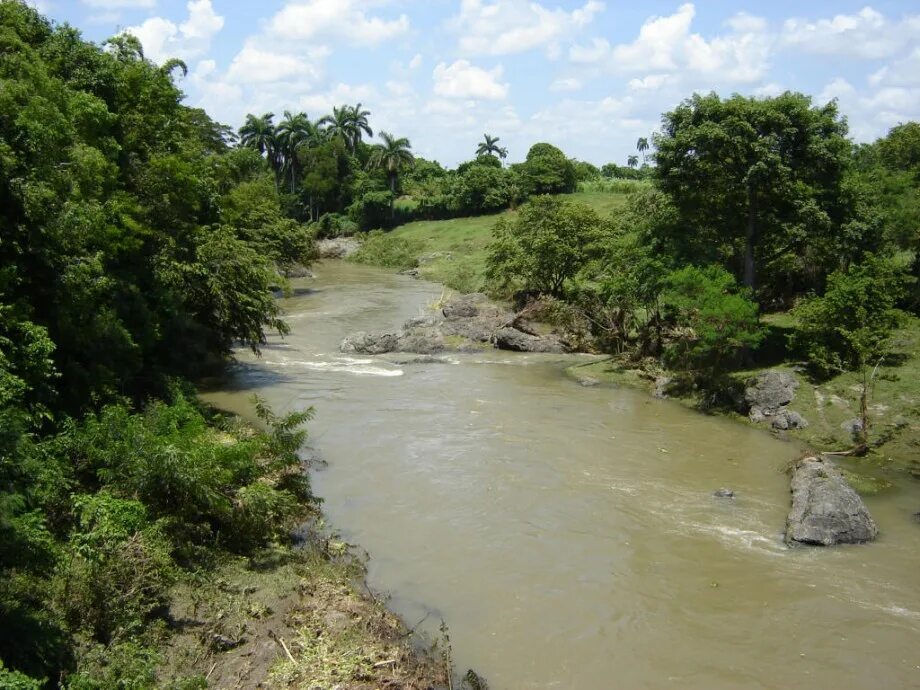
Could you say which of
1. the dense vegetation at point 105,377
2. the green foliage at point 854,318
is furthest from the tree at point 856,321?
the dense vegetation at point 105,377

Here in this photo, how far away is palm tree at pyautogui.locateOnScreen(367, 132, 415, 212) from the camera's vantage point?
298 ft

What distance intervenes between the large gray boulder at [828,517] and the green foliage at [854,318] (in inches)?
253

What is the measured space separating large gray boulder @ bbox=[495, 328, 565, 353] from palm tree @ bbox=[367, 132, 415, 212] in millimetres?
59090

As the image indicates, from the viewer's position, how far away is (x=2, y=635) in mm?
7926

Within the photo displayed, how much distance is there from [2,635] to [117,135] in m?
17.5

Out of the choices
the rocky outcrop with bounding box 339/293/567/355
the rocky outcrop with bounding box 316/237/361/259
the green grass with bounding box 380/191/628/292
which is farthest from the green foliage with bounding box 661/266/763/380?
the rocky outcrop with bounding box 316/237/361/259

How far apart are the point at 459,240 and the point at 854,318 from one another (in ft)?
171

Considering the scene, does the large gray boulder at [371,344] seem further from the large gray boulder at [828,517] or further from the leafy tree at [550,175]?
the leafy tree at [550,175]

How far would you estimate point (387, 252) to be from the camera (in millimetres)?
75812

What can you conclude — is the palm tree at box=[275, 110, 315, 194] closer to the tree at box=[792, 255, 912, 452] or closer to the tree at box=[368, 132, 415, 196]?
the tree at box=[368, 132, 415, 196]

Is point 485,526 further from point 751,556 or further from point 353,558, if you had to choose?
point 751,556

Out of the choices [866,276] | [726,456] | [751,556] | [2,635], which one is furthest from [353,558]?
[866,276]

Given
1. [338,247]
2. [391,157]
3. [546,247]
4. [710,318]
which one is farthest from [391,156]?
[710,318]

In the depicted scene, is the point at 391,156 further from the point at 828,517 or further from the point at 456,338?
the point at 828,517
